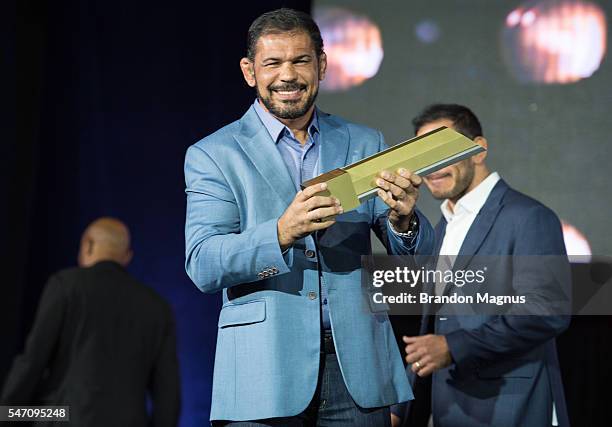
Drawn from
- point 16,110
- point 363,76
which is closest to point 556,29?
point 363,76

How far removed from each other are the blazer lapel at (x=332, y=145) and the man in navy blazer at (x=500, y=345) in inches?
30.7

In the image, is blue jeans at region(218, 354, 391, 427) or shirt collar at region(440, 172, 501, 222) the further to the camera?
shirt collar at region(440, 172, 501, 222)

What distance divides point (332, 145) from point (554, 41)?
1.62 m

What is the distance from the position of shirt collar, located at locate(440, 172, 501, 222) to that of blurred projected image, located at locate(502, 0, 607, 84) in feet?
1.77

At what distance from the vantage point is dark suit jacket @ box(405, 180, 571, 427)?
103 inches

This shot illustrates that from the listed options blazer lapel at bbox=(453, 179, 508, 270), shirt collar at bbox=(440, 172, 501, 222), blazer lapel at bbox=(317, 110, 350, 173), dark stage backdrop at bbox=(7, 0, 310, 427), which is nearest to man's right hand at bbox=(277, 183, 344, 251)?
blazer lapel at bbox=(317, 110, 350, 173)

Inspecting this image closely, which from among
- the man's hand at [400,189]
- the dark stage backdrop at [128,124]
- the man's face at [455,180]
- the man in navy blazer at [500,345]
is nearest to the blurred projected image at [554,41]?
the man's face at [455,180]

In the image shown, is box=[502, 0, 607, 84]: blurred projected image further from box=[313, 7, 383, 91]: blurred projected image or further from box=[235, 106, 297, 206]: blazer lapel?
box=[235, 106, 297, 206]: blazer lapel

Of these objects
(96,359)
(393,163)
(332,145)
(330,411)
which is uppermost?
(332,145)

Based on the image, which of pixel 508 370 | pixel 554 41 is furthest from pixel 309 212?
pixel 554 41

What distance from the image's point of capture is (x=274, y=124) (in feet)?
6.40

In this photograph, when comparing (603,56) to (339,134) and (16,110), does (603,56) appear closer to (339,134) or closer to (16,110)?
(339,134)

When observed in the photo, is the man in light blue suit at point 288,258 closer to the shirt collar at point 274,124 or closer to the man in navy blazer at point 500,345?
the shirt collar at point 274,124

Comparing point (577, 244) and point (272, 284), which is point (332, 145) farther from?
point (577, 244)
